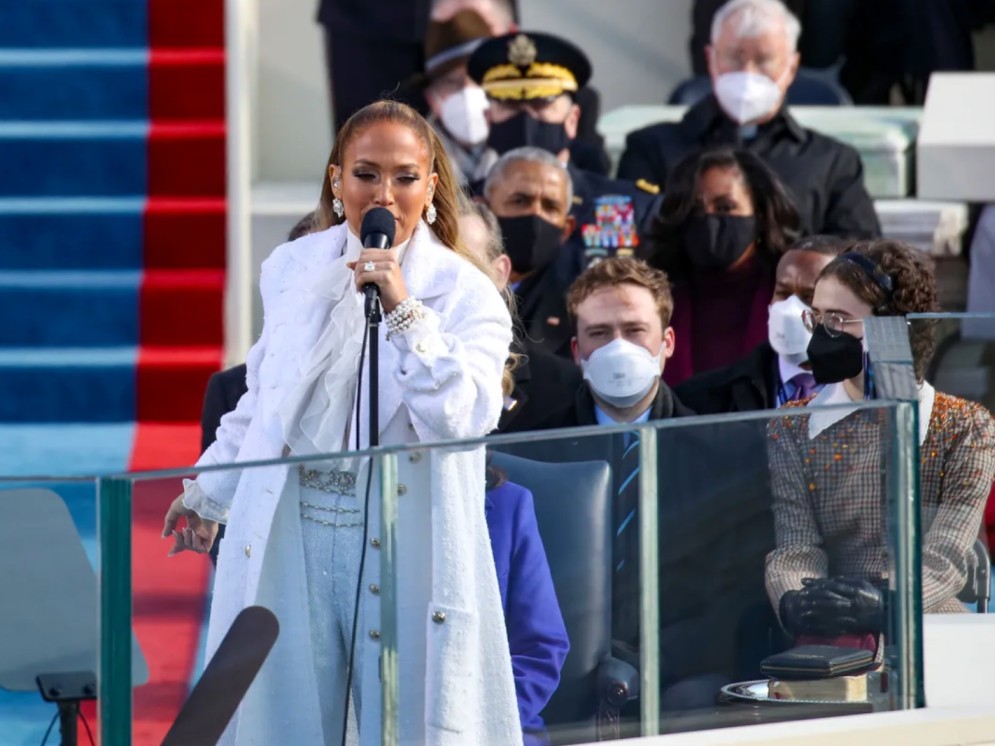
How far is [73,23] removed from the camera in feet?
25.9

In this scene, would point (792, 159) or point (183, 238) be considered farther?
point (183, 238)

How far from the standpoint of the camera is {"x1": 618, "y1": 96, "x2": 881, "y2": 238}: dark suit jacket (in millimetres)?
5980

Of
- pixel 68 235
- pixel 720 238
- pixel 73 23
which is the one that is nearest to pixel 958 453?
pixel 720 238

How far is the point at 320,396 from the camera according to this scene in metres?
2.99

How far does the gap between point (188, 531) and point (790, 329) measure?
6.95 ft

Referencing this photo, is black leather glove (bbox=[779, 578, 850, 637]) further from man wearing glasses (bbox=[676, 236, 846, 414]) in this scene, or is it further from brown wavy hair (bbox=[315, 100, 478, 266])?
man wearing glasses (bbox=[676, 236, 846, 414])

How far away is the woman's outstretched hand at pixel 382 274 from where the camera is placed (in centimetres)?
285

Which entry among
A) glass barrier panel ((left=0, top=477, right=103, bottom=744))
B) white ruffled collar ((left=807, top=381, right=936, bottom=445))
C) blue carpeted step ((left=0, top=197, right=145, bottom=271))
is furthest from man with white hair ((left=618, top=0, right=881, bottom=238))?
glass barrier panel ((left=0, top=477, right=103, bottom=744))

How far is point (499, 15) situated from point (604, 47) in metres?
1.27

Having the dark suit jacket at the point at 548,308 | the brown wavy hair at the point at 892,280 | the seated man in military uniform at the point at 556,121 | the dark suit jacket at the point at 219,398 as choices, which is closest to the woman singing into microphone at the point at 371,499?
the brown wavy hair at the point at 892,280

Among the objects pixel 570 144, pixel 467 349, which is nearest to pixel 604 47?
pixel 570 144

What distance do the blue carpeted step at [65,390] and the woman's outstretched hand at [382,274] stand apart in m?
3.99

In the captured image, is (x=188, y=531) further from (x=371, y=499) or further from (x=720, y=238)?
(x=720, y=238)

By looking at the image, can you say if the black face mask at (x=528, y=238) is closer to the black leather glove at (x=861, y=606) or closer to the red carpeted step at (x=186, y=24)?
the black leather glove at (x=861, y=606)
